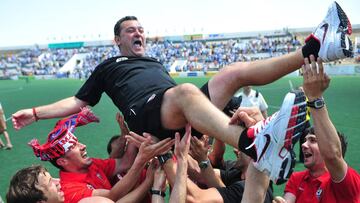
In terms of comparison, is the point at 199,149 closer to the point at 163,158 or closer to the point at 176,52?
the point at 163,158

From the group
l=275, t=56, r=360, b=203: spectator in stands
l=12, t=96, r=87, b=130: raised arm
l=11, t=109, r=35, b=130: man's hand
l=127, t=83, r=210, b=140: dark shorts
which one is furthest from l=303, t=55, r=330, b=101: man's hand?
l=11, t=109, r=35, b=130: man's hand

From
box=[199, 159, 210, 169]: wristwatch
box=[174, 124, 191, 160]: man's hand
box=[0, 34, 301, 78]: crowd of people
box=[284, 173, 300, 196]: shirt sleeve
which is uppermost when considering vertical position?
box=[174, 124, 191, 160]: man's hand

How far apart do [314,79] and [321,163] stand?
127 centimetres

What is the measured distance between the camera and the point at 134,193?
3377 mm

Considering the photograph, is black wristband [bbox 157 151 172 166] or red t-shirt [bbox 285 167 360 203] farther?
black wristband [bbox 157 151 172 166]

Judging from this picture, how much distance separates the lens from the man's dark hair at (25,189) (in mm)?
2977

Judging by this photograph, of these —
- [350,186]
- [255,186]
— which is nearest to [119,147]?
[255,186]

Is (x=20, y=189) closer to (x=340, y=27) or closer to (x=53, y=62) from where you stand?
(x=340, y=27)

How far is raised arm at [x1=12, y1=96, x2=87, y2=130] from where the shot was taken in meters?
4.22

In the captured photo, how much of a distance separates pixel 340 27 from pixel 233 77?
962mm

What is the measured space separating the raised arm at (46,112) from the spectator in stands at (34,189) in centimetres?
119

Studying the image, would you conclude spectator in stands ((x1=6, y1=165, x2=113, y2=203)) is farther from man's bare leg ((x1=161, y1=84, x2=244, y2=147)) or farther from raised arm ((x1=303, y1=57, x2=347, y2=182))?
raised arm ((x1=303, y1=57, x2=347, y2=182))

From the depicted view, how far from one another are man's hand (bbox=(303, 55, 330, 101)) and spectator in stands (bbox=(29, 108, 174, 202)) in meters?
1.28

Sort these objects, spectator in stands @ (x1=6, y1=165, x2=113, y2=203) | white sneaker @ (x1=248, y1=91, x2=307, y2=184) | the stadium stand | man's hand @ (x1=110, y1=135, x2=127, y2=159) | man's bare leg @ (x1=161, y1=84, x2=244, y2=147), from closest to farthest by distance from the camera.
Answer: white sneaker @ (x1=248, y1=91, x2=307, y2=184), man's bare leg @ (x1=161, y1=84, x2=244, y2=147), spectator in stands @ (x1=6, y1=165, x2=113, y2=203), man's hand @ (x1=110, y1=135, x2=127, y2=159), the stadium stand
